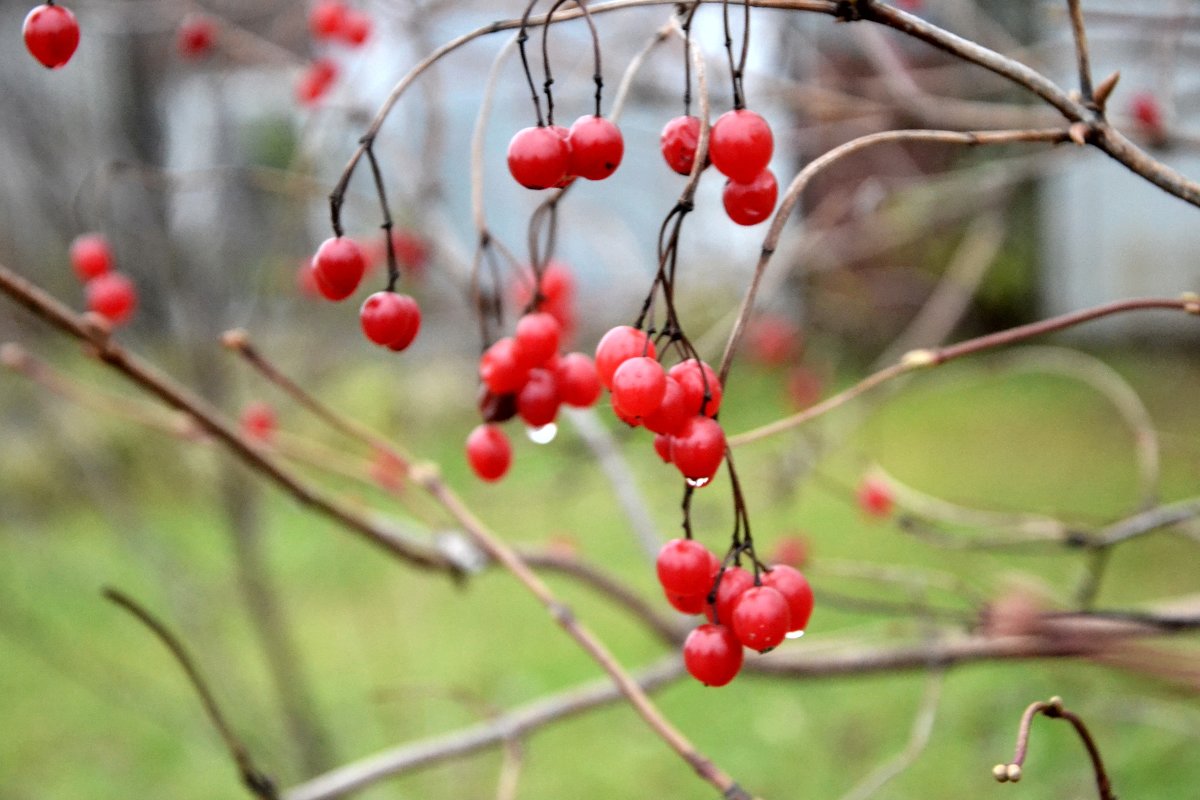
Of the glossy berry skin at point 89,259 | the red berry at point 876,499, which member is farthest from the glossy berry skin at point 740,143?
the red berry at point 876,499

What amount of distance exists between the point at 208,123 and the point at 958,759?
8.06ft

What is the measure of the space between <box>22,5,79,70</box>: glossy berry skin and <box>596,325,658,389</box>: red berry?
0.36 meters

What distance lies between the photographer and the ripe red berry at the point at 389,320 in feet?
2.28

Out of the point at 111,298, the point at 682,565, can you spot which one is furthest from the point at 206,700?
Answer: the point at 111,298

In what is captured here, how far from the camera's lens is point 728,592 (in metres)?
0.62

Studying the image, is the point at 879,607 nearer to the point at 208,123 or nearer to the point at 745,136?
the point at 745,136

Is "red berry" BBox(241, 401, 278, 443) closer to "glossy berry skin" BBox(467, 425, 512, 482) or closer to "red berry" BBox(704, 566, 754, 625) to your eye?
"glossy berry skin" BBox(467, 425, 512, 482)

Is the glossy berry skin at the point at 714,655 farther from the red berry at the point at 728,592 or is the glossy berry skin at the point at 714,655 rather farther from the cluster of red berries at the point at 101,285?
the cluster of red berries at the point at 101,285

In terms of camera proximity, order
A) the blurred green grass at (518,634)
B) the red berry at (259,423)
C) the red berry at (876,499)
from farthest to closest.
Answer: the blurred green grass at (518,634)
the red berry at (876,499)
the red berry at (259,423)

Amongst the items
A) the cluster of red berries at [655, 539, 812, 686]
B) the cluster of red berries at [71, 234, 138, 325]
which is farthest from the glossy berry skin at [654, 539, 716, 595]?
the cluster of red berries at [71, 234, 138, 325]

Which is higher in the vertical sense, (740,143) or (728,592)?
(740,143)

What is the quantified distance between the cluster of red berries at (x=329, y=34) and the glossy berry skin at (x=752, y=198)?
126cm

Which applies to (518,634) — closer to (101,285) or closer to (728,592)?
(101,285)

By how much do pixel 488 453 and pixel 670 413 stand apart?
29 cm
